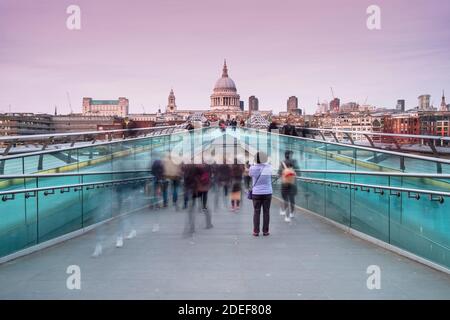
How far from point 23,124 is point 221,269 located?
15809cm

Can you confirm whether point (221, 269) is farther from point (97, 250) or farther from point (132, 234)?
point (132, 234)

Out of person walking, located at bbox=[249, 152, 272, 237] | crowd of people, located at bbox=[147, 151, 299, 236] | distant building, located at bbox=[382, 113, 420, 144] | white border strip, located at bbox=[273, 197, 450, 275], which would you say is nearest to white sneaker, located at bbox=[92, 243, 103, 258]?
crowd of people, located at bbox=[147, 151, 299, 236]

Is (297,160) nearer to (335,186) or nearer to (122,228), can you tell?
(335,186)

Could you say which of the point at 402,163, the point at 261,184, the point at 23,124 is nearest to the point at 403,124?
Answer: the point at 23,124

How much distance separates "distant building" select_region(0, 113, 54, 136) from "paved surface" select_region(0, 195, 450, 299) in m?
140

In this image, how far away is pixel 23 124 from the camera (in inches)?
6083

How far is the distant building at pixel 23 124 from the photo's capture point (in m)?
142

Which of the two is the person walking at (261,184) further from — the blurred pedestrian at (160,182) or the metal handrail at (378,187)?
the blurred pedestrian at (160,182)

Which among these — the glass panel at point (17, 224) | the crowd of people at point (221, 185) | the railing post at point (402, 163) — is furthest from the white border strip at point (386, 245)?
the glass panel at point (17, 224)

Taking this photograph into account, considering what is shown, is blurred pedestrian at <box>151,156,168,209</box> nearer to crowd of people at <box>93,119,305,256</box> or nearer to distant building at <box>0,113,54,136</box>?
crowd of people at <box>93,119,305,256</box>

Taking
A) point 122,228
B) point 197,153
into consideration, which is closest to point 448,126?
point 197,153

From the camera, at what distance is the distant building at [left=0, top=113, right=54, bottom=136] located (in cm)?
14250

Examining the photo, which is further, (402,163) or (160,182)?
(160,182)

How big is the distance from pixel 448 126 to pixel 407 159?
154 metres
